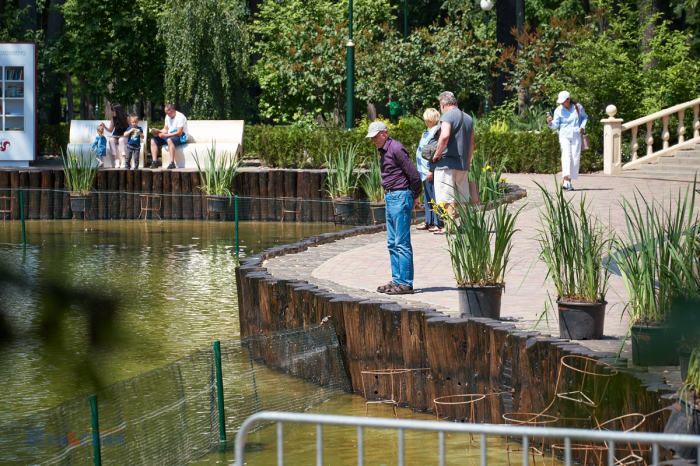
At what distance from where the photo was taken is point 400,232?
28.4 ft

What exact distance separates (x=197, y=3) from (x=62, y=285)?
29.0 m

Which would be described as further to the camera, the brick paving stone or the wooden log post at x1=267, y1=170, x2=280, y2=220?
the wooden log post at x1=267, y1=170, x2=280, y2=220

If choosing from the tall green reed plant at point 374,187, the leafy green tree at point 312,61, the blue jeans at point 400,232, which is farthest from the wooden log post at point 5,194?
the blue jeans at point 400,232

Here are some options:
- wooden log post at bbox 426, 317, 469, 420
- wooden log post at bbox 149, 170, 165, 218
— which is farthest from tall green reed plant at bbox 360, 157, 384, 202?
wooden log post at bbox 426, 317, 469, 420

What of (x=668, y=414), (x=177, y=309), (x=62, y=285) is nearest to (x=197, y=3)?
(x=177, y=309)

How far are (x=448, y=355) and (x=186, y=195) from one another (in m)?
13.5

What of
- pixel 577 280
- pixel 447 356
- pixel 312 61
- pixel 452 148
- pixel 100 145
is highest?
pixel 312 61

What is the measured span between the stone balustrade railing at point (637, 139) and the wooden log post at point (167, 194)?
9.64 metres

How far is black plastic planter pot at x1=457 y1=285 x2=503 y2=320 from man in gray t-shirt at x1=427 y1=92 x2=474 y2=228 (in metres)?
3.92

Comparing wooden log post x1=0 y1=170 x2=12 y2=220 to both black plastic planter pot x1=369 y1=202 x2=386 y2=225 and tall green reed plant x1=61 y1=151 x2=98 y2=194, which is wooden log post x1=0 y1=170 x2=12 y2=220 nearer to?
tall green reed plant x1=61 y1=151 x2=98 y2=194

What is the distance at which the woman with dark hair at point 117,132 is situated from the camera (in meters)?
22.5

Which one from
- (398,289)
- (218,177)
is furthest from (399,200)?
(218,177)

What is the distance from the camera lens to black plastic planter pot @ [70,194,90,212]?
19.4 m

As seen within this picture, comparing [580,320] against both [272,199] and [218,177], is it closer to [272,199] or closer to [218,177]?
[272,199]
